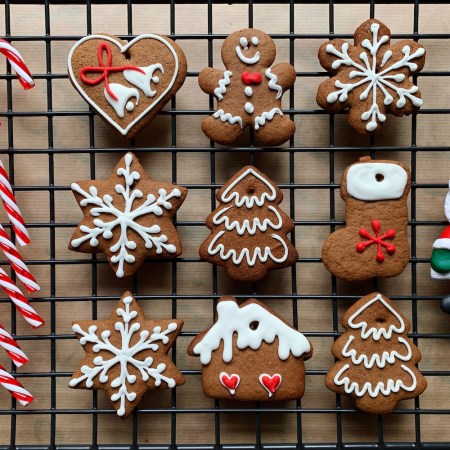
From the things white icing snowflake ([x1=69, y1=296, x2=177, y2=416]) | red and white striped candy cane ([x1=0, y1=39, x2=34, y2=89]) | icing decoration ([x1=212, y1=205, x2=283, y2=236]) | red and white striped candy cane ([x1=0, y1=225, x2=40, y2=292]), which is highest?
red and white striped candy cane ([x1=0, y1=39, x2=34, y2=89])

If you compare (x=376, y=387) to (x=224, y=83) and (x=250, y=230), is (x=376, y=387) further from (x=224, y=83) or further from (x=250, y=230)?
(x=224, y=83)

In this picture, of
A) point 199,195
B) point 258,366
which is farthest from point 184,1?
point 258,366

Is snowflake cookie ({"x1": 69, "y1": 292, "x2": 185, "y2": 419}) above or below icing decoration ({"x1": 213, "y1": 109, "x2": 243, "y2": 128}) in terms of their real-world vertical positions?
below

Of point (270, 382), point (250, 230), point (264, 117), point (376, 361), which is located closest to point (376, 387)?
point (376, 361)

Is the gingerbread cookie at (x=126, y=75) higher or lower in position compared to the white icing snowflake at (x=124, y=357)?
higher

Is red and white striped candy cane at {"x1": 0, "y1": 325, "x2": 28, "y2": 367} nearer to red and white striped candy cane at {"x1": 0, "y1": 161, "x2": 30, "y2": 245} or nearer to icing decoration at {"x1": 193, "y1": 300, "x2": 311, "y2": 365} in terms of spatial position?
red and white striped candy cane at {"x1": 0, "y1": 161, "x2": 30, "y2": 245}

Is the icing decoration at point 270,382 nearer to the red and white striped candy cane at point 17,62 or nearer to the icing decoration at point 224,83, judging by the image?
the icing decoration at point 224,83

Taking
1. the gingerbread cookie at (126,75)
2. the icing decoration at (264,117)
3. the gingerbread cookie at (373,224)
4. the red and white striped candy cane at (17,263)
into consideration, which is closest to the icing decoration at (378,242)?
the gingerbread cookie at (373,224)

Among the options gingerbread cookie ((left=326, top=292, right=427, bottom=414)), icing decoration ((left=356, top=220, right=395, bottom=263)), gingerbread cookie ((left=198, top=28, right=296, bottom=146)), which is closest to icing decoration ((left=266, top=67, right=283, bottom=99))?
gingerbread cookie ((left=198, top=28, right=296, bottom=146))
